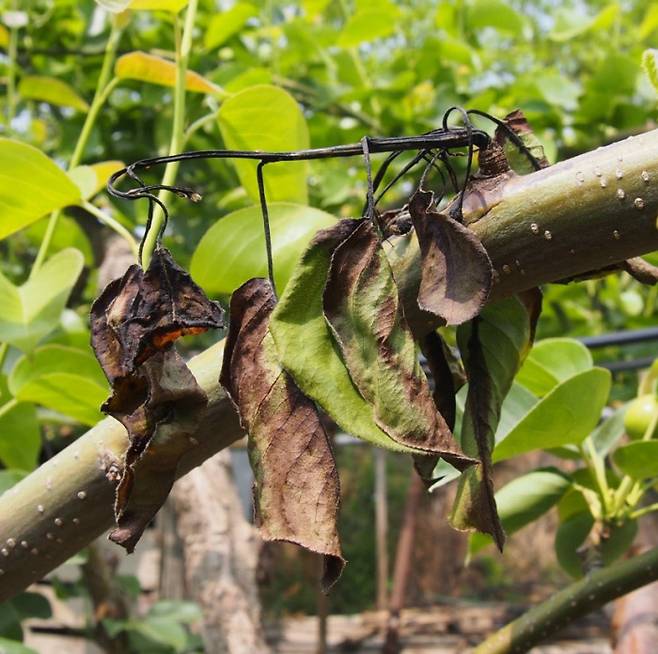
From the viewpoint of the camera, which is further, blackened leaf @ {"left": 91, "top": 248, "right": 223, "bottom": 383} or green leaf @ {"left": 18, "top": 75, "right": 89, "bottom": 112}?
green leaf @ {"left": 18, "top": 75, "right": 89, "bottom": 112}

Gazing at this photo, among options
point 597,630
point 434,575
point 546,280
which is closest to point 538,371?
point 546,280

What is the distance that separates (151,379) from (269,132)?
32cm

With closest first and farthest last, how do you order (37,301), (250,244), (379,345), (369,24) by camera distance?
(379,345) → (250,244) → (37,301) → (369,24)

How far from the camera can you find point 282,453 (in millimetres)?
267

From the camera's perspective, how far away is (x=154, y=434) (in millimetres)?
292

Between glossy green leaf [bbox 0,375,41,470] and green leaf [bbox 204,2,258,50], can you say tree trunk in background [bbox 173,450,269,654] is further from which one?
green leaf [bbox 204,2,258,50]

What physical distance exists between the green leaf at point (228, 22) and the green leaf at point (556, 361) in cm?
83

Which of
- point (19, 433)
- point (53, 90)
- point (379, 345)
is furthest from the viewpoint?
point (53, 90)

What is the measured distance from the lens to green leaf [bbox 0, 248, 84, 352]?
0.58 meters

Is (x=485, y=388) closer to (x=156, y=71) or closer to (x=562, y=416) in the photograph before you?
(x=562, y=416)

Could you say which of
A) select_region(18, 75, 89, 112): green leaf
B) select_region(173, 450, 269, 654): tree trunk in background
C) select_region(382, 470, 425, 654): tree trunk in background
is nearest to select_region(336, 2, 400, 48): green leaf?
select_region(18, 75, 89, 112): green leaf

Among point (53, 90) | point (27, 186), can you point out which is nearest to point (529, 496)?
point (27, 186)

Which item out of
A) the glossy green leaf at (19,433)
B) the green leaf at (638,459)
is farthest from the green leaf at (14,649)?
the green leaf at (638,459)

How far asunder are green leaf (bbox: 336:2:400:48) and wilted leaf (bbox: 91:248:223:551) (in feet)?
3.48
